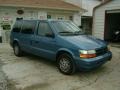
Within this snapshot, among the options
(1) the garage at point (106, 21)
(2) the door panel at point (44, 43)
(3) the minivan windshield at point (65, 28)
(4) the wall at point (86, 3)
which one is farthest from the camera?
(4) the wall at point (86, 3)

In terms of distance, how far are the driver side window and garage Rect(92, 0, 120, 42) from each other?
7.45 meters

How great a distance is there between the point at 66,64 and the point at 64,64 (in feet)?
0.31

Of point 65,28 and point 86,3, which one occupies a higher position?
point 86,3

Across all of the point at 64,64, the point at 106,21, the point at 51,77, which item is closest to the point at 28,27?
the point at 64,64

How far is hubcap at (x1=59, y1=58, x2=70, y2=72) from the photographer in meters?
5.75

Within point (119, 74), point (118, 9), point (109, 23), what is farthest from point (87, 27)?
point (119, 74)

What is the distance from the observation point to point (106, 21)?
14000 millimetres

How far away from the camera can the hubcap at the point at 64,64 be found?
5.75 metres

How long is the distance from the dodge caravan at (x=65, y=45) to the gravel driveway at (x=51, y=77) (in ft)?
1.34

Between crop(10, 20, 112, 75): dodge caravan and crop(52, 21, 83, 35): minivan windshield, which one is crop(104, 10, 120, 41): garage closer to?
crop(52, 21, 83, 35): minivan windshield

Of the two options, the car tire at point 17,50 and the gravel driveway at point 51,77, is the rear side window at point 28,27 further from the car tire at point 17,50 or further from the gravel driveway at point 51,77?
the gravel driveway at point 51,77

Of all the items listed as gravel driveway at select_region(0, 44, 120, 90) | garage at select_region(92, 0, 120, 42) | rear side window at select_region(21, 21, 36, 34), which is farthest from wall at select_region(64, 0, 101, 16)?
gravel driveway at select_region(0, 44, 120, 90)

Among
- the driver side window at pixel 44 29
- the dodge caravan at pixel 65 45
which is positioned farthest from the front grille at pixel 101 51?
the driver side window at pixel 44 29

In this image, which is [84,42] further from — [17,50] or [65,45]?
[17,50]
